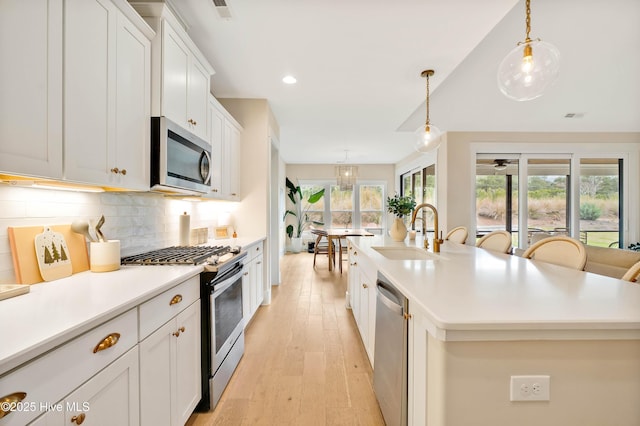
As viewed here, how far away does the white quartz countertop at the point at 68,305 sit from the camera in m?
0.69

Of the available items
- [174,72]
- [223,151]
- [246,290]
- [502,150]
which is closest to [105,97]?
[174,72]

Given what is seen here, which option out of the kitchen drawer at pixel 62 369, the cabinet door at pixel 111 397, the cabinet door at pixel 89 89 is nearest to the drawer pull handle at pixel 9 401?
the kitchen drawer at pixel 62 369

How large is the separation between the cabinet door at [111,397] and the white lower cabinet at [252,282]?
1402 mm

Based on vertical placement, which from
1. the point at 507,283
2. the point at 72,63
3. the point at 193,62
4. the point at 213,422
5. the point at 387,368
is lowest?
the point at 213,422

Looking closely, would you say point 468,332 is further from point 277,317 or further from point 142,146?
point 277,317

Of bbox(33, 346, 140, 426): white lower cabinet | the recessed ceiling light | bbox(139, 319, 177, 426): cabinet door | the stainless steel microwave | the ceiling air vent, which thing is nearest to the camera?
bbox(33, 346, 140, 426): white lower cabinet

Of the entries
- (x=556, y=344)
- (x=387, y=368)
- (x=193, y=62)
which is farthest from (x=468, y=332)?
(x=193, y=62)

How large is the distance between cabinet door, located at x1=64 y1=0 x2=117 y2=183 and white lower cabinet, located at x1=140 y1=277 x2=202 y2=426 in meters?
0.69

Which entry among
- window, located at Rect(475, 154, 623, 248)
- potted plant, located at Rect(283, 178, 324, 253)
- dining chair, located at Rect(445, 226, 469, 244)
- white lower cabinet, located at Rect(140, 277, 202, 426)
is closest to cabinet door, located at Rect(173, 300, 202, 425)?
white lower cabinet, located at Rect(140, 277, 202, 426)

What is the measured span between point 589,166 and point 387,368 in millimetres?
5926

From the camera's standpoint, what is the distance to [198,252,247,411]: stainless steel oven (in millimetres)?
1636

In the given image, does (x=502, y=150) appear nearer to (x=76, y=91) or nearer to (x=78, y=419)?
(x=76, y=91)

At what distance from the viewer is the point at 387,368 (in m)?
1.42

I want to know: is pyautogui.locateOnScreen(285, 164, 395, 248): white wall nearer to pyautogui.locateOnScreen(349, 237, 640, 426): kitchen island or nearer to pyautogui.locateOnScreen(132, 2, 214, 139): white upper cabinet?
pyautogui.locateOnScreen(132, 2, 214, 139): white upper cabinet
